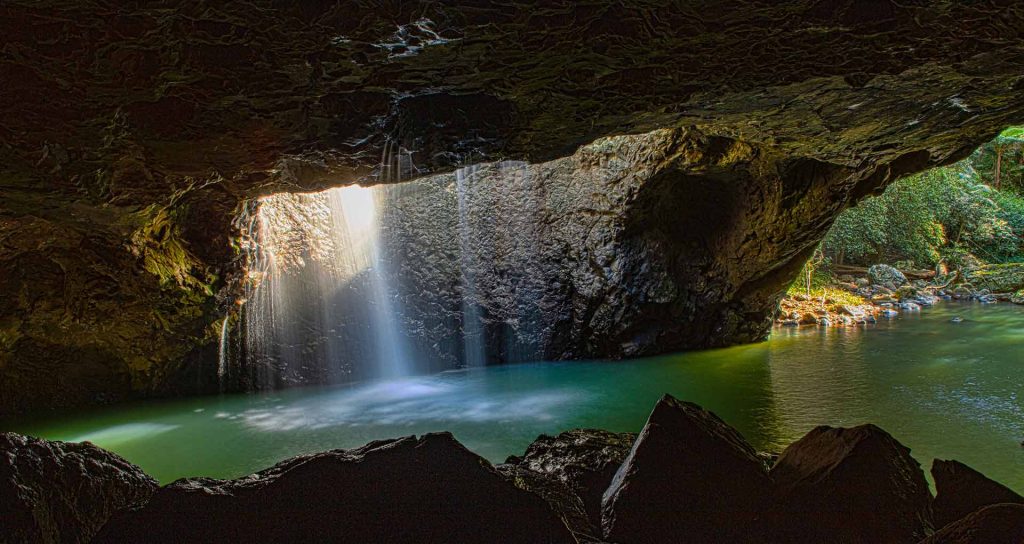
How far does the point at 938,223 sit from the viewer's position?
21641 mm

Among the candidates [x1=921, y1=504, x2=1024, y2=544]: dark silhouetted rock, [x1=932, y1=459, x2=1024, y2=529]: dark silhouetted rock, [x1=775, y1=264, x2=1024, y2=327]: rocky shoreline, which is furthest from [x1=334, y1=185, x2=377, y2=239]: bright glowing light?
→ [x1=775, y1=264, x2=1024, y2=327]: rocky shoreline

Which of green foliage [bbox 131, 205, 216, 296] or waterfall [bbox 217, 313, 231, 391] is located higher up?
green foliage [bbox 131, 205, 216, 296]

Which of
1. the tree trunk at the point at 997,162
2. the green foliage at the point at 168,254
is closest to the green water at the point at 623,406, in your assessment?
the green foliage at the point at 168,254

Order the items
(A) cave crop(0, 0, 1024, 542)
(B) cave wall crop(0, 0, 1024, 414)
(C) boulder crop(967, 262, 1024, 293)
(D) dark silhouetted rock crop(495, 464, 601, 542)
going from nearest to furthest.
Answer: (D) dark silhouetted rock crop(495, 464, 601, 542)
(A) cave crop(0, 0, 1024, 542)
(B) cave wall crop(0, 0, 1024, 414)
(C) boulder crop(967, 262, 1024, 293)

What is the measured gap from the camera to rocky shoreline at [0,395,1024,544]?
1.83 metres

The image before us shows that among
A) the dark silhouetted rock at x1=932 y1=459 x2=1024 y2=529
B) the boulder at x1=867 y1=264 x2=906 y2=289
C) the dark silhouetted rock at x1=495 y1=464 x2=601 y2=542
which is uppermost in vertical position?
the boulder at x1=867 y1=264 x2=906 y2=289

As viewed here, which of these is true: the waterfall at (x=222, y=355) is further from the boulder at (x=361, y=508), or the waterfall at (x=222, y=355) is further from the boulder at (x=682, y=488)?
the boulder at (x=682, y=488)

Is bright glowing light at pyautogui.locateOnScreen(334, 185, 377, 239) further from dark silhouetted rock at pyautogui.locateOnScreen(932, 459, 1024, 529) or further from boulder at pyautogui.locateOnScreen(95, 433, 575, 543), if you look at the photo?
dark silhouetted rock at pyautogui.locateOnScreen(932, 459, 1024, 529)

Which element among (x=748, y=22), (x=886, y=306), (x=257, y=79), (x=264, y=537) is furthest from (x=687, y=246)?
(x=886, y=306)

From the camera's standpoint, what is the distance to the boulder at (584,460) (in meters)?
2.58

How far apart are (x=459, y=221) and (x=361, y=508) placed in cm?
874

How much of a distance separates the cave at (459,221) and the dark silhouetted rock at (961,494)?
2 cm

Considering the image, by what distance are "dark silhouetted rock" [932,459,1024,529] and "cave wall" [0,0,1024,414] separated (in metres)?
2.23

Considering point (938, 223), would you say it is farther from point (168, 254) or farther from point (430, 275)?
point (168, 254)
